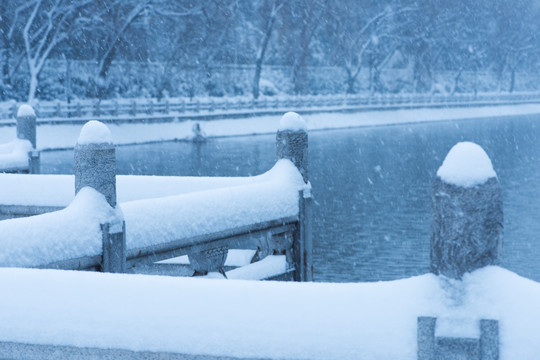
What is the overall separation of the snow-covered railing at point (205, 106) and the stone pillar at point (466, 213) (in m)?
35.6

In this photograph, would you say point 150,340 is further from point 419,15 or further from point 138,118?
point 419,15

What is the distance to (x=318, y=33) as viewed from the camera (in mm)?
66688

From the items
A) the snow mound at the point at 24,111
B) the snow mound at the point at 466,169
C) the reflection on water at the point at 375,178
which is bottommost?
the reflection on water at the point at 375,178

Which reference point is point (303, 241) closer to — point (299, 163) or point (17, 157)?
point (299, 163)

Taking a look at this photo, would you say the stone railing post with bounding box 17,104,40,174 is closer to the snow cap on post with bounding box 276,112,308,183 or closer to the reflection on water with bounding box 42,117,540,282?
the reflection on water with bounding box 42,117,540,282

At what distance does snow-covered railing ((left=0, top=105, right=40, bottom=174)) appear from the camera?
17.2m

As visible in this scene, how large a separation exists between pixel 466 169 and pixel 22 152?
1451 centimetres

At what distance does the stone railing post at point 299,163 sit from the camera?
10703 millimetres

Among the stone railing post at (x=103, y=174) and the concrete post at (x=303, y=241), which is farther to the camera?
the concrete post at (x=303, y=241)

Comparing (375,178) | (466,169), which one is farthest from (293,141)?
(375,178)

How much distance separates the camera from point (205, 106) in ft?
161

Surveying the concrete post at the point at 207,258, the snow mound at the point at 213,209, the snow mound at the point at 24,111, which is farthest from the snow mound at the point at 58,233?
the snow mound at the point at 24,111

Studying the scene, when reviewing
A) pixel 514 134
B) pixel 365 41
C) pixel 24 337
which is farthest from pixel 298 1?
pixel 24 337

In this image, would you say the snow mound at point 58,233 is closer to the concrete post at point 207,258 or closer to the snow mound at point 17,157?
the concrete post at point 207,258
